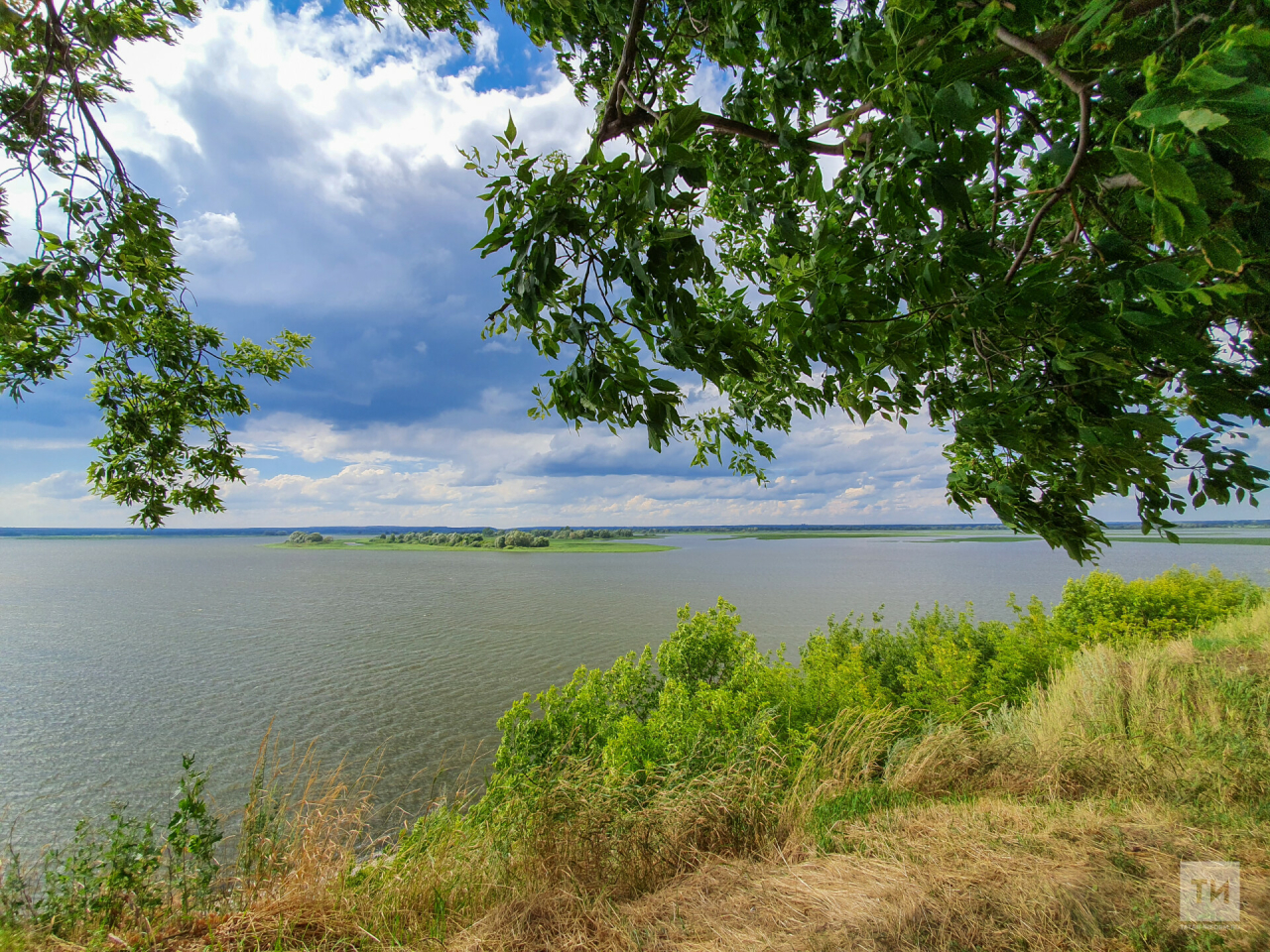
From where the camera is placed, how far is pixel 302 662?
587 inches

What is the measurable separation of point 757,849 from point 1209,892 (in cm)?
201

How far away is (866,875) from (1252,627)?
32.5ft

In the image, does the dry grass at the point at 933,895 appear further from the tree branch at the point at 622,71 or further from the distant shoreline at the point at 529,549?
the distant shoreline at the point at 529,549

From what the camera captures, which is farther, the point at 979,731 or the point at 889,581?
the point at 889,581

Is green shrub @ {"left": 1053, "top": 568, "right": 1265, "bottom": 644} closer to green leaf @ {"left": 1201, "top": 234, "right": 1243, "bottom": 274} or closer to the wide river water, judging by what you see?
the wide river water

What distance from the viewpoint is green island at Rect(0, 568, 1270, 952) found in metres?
2.22

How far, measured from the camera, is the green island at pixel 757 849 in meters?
2.22

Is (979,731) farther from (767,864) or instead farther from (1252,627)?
(1252,627)

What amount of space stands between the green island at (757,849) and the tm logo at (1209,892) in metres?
0.04

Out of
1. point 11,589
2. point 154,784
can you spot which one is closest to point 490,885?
point 154,784

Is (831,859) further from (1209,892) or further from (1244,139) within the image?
(1244,139)

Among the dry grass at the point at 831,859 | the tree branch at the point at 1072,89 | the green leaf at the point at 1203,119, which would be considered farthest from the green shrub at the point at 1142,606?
the green leaf at the point at 1203,119

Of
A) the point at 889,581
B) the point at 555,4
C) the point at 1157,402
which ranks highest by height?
the point at 555,4

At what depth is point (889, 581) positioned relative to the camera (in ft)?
110
